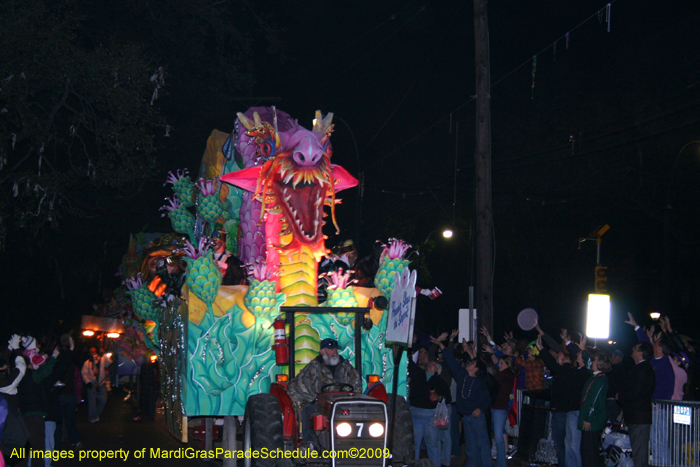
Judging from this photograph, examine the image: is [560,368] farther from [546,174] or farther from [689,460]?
[546,174]

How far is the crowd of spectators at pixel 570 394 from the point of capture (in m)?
10.3

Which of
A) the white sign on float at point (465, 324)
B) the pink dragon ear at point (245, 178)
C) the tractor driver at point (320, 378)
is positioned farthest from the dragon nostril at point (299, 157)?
the white sign on float at point (465, 324)

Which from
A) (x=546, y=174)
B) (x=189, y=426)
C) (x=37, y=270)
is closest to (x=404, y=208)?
(x=546, y=174)

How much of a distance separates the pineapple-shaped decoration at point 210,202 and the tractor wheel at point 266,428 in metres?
4.74

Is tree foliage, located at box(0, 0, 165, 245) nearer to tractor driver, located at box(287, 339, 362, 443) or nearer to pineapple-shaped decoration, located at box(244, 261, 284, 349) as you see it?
pineapple-shaped decoration, located at box(244, 261, 284, 349)

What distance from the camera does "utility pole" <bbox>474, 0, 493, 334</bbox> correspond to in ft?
47.3

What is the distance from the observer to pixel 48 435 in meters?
11.4

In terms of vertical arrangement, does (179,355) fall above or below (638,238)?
below

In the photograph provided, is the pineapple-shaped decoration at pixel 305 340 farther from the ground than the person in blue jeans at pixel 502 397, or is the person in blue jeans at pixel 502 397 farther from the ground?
the pineapple-shaped decoration at pixel 305 340

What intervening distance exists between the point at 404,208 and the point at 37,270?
17.8 meters

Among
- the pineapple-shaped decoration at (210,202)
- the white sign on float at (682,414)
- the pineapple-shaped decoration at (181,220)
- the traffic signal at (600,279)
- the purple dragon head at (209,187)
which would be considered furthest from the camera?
the traffic signal at (600,279)

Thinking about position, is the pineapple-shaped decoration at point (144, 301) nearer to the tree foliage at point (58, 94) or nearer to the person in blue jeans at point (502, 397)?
the tree foliage at point (58, 94)

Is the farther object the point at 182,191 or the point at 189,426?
the point at 182,191

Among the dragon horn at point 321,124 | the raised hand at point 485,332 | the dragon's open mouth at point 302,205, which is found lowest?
the raised hand at point 485,332
